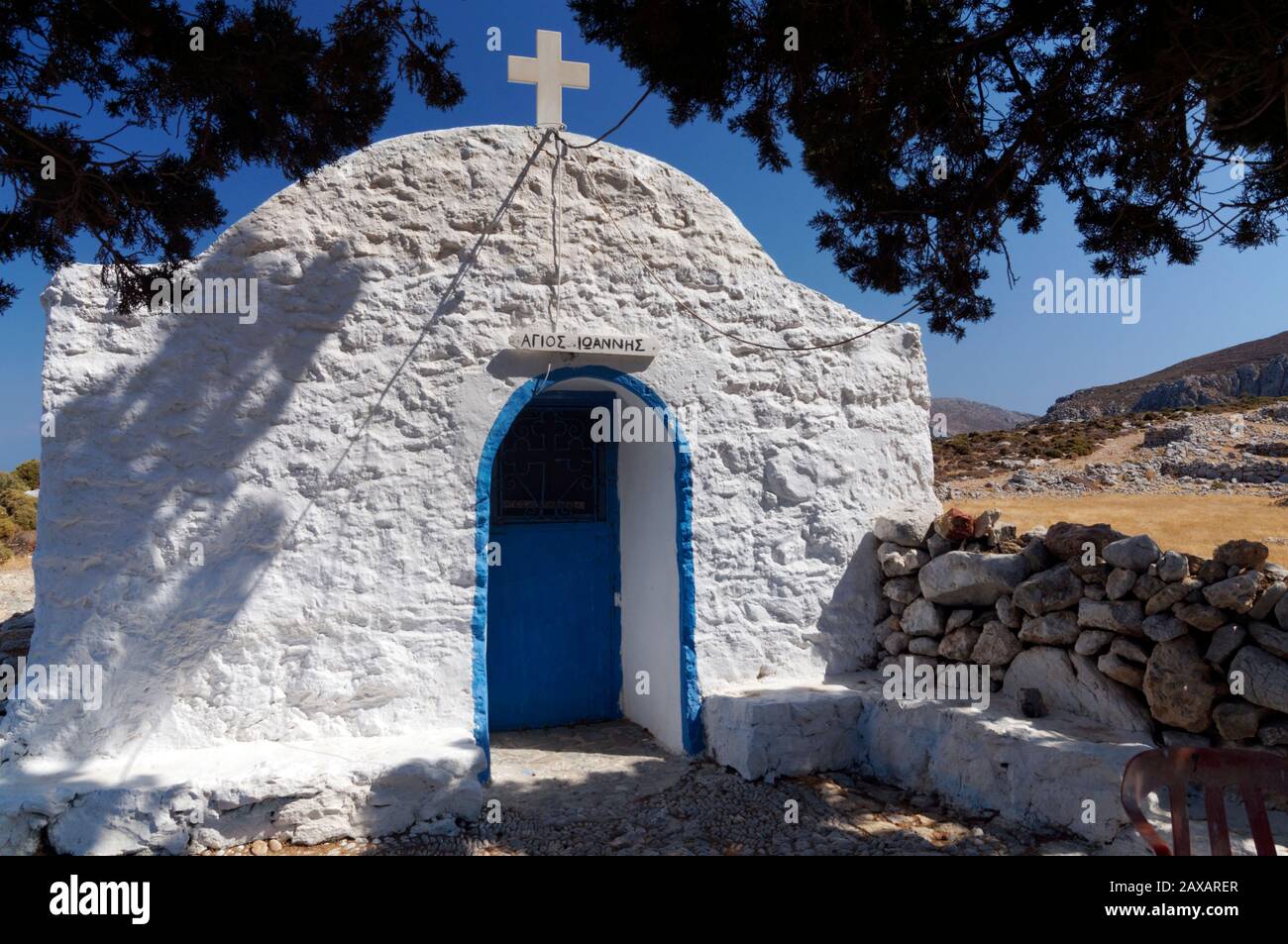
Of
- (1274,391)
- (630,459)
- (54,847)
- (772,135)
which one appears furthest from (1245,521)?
(1274,391)

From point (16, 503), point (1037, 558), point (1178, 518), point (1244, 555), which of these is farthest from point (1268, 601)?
point (16, 503)

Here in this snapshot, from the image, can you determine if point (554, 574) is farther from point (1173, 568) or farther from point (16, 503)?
point (16, 503)

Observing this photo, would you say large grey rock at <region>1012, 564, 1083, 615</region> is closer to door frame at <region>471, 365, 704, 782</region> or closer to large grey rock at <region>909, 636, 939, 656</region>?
large grey rock at <region>909, 636, 939, 656</region>

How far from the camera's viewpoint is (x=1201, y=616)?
366cm

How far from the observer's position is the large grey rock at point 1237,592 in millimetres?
3537

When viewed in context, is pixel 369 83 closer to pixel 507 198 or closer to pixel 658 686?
pixel 507 198

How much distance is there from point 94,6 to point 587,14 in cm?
198

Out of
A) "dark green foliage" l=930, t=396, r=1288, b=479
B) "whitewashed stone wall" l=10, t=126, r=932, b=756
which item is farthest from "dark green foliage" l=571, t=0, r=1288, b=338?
"dark green foliage" l=930, t=396, r=1288, b=479

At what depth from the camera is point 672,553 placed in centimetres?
518

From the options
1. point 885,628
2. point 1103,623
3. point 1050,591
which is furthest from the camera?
point 885,628

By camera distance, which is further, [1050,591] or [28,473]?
[28,473]

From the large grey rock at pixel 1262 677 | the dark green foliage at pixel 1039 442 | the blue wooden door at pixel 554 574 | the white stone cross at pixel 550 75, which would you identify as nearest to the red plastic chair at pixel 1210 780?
the large grey rock at pixel 1262 677

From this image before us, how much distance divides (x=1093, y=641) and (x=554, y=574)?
3443 millimetres

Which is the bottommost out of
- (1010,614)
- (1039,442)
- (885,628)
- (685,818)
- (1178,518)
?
(685,818)
